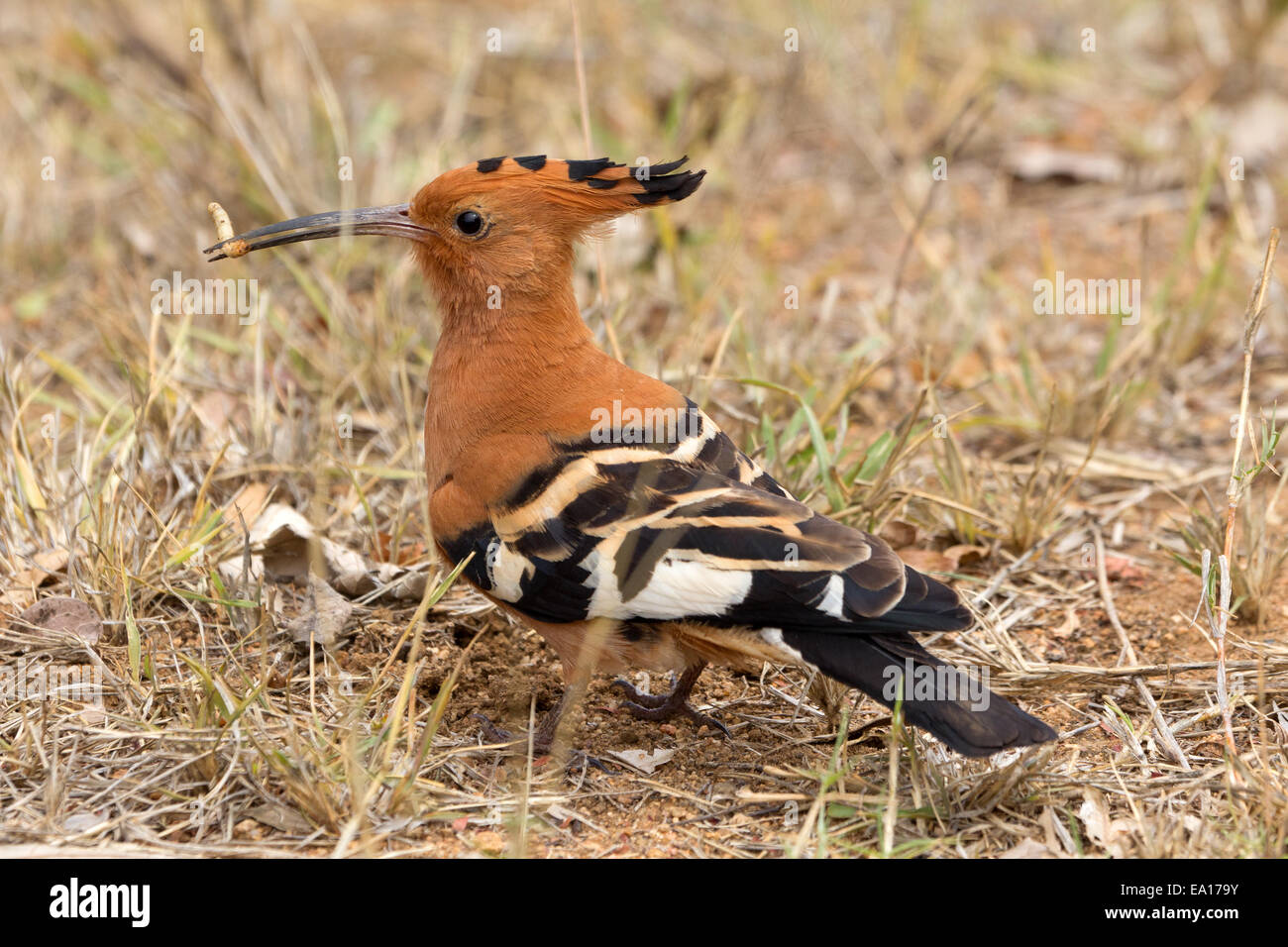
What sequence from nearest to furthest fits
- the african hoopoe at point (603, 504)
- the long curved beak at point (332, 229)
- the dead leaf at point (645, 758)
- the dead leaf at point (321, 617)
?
the african hoopoe at point (603, 504) → the dead leaf at point (645, 758) → the dead leaf at point (321, 617) → the long curved beak at point (332, 229)

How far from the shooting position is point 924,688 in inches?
105

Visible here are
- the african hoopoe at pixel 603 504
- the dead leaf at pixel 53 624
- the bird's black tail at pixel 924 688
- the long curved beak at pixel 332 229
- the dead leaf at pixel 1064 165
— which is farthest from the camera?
the dead leaf at pixel 1064 165

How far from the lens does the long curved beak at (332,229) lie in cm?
344

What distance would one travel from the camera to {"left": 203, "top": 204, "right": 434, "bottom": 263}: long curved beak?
344cm

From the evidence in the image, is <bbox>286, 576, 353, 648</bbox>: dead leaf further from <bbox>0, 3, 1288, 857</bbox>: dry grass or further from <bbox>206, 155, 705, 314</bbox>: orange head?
<bbox>206, 155, 705, 314</bbox>: orange head

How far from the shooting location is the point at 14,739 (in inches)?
113

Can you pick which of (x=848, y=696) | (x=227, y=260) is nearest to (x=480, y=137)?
(x=227, y=260)

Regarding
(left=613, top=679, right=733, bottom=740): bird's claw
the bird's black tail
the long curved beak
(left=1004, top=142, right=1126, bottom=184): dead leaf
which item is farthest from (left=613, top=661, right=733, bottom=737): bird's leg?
(left=1004, top=142, right=1126, bottom=184): dead leaf

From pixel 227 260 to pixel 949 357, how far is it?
2.65m

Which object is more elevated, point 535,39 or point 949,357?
point 535,39

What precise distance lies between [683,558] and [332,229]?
4.51 ft

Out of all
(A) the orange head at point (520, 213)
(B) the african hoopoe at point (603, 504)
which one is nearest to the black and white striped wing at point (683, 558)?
(B) the african hoopoe at point (603, 504)

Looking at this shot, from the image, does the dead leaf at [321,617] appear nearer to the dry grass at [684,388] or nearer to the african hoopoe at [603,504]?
the dry grass at [684,388]
